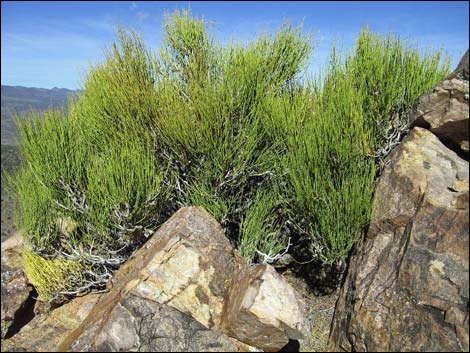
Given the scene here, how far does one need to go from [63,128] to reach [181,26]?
2.95 metres

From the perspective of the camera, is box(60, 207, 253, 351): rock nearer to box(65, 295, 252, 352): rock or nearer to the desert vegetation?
box(65, 295, 252, 352): rock

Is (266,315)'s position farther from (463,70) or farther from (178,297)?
(463,70)

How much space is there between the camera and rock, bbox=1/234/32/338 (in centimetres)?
655

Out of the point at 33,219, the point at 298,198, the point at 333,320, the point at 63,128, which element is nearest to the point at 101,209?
the point at 33,219

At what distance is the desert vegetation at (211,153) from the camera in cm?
570

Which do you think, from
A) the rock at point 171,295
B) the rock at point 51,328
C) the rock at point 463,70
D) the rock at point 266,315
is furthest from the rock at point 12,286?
the rock at point 463,70

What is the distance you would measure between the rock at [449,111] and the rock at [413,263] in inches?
8.1

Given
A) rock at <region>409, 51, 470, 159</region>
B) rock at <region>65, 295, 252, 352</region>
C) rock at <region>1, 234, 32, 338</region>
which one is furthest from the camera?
rock at <region>1, 234, 32, 338</region>

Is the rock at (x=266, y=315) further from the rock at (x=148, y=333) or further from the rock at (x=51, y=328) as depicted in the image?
the rock at (x=51, y=328)

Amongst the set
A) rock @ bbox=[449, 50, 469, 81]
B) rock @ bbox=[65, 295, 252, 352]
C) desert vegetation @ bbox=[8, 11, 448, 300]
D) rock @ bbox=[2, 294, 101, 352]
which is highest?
rock @ bbox=[449, 50, 469, 81]

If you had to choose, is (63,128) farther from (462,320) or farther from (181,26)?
(462,320)

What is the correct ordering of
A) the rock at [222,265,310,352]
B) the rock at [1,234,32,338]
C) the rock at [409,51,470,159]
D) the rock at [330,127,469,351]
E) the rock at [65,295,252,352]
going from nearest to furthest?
the rock at [330,127,469,351]
the rock at [65,295,252,352]
the rock at [222,265,310,352]
the rock at [409,51,470,159]
the rock at [1,234,32,338]

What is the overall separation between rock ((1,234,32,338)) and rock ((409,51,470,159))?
7.28m

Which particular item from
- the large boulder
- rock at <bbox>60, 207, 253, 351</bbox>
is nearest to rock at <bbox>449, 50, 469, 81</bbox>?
the large boulder
